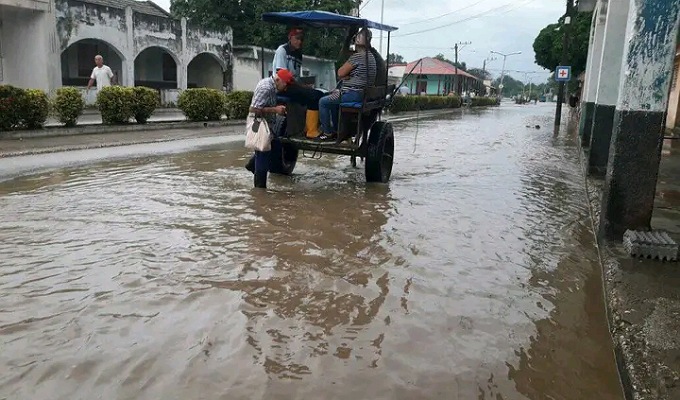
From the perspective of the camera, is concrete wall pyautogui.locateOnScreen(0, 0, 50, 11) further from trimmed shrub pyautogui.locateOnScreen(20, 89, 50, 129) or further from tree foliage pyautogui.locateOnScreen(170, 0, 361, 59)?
tree foliage pyautogui.locateOnScreen(170, 0, 361, 59)

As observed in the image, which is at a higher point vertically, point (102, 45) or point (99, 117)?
point (102, 45)

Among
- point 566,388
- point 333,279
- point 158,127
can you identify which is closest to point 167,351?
point 333,279

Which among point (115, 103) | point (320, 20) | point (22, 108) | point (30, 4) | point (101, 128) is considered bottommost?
point (101, 128)

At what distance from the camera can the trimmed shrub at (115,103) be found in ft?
44.9

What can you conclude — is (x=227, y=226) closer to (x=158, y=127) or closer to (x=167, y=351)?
(x=167, y=351)

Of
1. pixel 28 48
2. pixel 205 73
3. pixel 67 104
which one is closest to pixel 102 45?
pixel 28 48

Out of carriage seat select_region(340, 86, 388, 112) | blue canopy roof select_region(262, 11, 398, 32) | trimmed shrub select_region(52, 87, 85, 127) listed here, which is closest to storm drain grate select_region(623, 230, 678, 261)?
carriage seat select_region(340, 86, 388, 112)

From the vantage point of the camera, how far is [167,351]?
3117 millimetres

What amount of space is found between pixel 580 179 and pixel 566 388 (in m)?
7.49

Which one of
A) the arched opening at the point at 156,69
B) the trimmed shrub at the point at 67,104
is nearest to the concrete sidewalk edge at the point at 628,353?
the trimmed shrub at the point at 67,104

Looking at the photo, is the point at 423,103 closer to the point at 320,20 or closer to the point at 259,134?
the point at 320,20

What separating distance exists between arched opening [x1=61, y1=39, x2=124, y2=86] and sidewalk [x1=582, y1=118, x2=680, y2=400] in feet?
70.9

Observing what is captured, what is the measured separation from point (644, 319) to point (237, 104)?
1565 cm

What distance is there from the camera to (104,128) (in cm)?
1348
